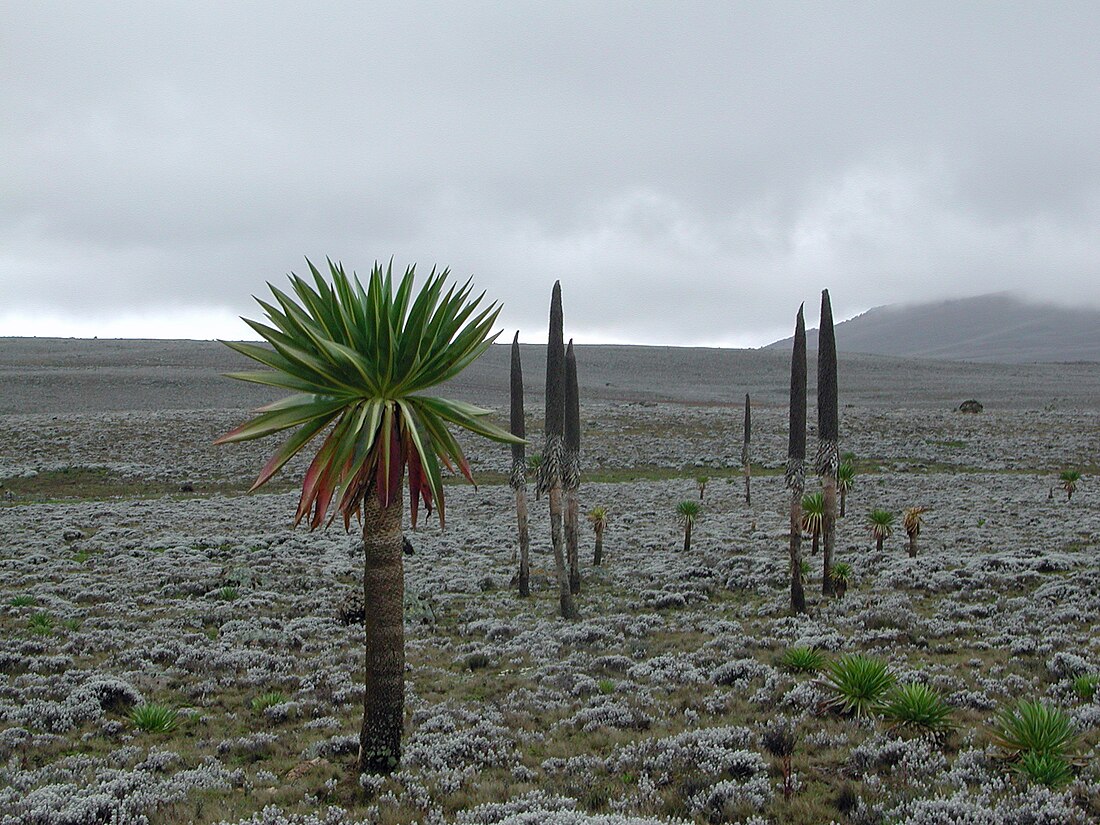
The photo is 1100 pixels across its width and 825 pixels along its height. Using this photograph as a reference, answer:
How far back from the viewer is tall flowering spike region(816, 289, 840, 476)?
20547 millimetres

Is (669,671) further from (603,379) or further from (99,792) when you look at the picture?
(603,379)

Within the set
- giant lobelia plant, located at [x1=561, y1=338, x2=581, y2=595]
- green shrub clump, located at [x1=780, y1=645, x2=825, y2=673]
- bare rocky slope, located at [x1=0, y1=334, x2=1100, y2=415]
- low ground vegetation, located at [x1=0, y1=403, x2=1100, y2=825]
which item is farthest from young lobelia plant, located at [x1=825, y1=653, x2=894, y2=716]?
bare rocky slope, located at [x1=0, y1=334, x2=1100, y2=415]

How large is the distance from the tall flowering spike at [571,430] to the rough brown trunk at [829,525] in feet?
26.2

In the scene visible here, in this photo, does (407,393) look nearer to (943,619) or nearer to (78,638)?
(78,638)

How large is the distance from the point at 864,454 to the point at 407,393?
59414mm

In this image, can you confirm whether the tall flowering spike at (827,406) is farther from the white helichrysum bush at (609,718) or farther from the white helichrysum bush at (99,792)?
the white helichrysum bush at (99,792)

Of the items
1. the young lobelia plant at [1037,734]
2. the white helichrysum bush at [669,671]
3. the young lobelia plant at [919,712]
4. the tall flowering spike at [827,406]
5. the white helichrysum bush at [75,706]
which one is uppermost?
the tall flowering spike at [827,406]

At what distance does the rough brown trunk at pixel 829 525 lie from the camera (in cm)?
2084

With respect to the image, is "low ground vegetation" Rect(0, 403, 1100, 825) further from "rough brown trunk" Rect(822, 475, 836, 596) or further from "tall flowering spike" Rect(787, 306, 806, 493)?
"tall flowering spike" Rect(787, 306, 806, 493)

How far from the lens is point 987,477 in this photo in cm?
4925

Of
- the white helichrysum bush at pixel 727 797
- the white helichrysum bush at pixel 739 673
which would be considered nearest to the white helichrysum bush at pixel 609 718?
the white helichrysum bush at pixel 739 673

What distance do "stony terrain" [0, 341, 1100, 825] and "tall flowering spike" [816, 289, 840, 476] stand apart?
430 cm

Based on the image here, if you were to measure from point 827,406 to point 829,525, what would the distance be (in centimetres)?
354

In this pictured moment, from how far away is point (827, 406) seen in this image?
20859 mm
